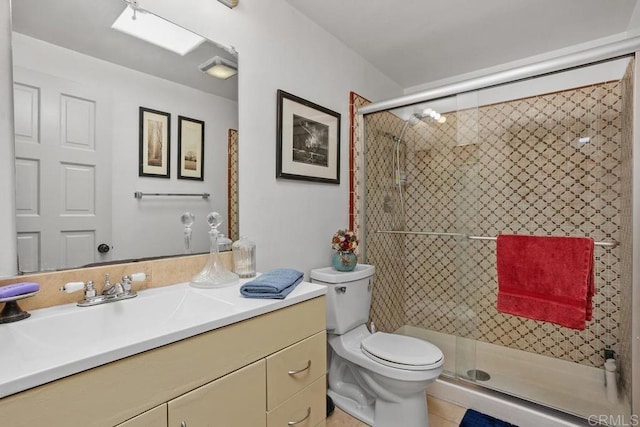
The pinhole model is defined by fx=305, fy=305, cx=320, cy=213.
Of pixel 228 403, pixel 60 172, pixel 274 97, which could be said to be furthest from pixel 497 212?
pixel 60 172

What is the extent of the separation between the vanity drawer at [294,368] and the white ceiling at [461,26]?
6.06ft

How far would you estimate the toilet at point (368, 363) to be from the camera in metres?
1.53

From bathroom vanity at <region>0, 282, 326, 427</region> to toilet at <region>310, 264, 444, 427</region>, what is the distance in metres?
0.46

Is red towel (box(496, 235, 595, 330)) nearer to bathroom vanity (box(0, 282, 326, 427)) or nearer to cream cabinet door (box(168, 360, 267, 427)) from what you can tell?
bathroom vanity (box(0, 282, 326, 427))

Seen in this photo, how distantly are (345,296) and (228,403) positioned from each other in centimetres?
102

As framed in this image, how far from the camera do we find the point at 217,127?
→ 1.47 meters

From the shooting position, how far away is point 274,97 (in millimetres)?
1701

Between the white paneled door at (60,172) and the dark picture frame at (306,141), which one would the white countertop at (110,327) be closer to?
the white paneled door at (60,172)

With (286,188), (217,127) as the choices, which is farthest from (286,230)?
(217,127)

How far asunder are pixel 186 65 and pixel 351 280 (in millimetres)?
1410

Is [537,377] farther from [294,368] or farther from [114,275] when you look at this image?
[114,275]

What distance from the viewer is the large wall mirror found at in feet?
3.22

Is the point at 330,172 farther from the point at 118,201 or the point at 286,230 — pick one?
the point at 118,201

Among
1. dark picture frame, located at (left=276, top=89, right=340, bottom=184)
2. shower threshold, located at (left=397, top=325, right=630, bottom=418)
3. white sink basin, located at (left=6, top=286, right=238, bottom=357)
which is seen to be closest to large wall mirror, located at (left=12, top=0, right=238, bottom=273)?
white sink basin, located at (left=6, top=286, right=238, bottom=357)
